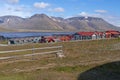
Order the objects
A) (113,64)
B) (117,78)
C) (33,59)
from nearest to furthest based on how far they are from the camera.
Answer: (117,78)
(113,64)
(33,59)

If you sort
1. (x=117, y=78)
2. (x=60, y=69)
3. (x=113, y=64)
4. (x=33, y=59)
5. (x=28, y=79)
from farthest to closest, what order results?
(x=33, y=59) → (x=113, y=64) → (x=60, y=69) → (x=117, y=78) → (x=28, y=79)

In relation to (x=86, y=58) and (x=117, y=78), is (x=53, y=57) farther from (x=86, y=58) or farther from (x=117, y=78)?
(x=117, y=78)

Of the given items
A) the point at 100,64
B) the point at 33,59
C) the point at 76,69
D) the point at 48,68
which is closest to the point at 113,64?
the point at 100,64

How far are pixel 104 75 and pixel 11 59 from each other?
1082cm

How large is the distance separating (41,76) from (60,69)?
14.1 feet

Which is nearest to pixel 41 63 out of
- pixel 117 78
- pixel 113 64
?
pixel 113 64

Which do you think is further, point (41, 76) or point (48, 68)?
point (48, 68)

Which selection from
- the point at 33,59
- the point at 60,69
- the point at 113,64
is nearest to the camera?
the point at 60,69

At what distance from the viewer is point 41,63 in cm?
2620

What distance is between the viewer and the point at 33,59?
28.5m

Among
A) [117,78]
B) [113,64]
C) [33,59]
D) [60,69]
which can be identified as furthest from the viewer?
[33,59]

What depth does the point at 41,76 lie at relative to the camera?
19562mm

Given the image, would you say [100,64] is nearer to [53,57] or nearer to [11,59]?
[53,57]

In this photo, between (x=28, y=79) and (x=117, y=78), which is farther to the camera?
(x=117, y=78)
